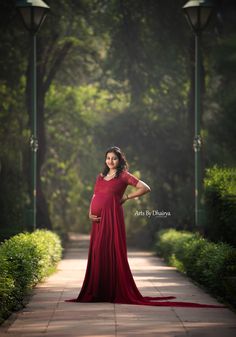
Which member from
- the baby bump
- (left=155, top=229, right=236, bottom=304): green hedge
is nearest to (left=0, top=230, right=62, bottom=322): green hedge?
the baby bump

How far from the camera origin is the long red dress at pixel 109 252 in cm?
1398

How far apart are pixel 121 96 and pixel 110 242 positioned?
98.3ft

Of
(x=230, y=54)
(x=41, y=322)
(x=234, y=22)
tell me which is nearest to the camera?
(x=41, y=322)

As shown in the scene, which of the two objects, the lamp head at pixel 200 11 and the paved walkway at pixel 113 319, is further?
the lamp head at pixel 200 11

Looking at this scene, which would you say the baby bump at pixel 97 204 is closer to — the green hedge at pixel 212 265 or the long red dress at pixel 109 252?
the long red dress at pixel 109 252

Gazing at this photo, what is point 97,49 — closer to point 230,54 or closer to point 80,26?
point 80,26

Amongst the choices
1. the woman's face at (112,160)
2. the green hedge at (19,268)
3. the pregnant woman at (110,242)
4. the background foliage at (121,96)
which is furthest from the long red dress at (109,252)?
the background foliage at (121,96)

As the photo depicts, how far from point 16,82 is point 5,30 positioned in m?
4.72

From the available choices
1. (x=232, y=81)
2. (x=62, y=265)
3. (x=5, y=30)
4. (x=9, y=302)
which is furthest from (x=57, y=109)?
(x=9, y=302)

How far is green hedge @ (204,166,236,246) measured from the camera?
1741 centimetres

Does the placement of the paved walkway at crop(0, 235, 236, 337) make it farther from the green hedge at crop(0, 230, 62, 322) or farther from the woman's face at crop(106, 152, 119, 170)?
the woman's face at crop(106, 152, 119, 170)

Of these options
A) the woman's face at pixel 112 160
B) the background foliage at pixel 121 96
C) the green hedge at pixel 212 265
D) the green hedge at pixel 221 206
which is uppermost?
the background foliage at pixel 121 96

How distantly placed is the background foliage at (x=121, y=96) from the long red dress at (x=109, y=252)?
45.7ft

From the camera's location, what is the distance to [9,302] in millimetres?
12586
